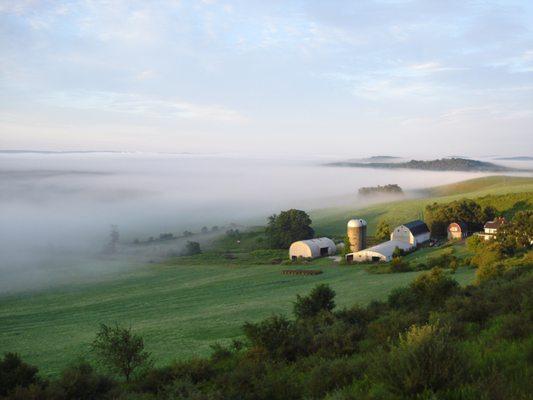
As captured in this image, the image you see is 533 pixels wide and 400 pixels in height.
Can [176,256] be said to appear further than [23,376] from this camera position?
Yes

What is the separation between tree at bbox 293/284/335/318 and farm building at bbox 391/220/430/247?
144ft

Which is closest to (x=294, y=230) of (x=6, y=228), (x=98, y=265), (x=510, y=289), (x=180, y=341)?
(x=98, y=265)

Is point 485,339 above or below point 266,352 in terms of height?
above

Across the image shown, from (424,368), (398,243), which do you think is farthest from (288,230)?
(424,368)

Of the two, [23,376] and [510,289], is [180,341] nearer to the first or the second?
[23,376]

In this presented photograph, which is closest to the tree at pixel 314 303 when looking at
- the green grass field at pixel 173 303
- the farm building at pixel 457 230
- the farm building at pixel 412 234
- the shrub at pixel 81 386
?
the green grass field at pixel 173 303

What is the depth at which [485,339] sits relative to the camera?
46.1 feet

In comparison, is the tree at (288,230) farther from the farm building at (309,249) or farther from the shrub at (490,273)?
the shrub at (490,273)

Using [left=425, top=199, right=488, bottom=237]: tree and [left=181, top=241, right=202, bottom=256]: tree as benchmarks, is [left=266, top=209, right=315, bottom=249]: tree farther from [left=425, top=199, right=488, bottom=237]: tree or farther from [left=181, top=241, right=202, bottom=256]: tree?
[left=425, top=199, right=488, bottom=237]: tree

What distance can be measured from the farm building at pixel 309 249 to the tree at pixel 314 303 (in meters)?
41.6

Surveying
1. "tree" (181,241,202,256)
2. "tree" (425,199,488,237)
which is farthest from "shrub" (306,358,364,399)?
"tree" (181,241,202,256)

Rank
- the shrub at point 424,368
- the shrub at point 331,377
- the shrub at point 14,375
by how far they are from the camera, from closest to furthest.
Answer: the shrub at point 424,368, the shrub at point 331,377, the shrub at point 14,375

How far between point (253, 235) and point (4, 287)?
54833mm

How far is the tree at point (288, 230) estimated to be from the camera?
8581cm
